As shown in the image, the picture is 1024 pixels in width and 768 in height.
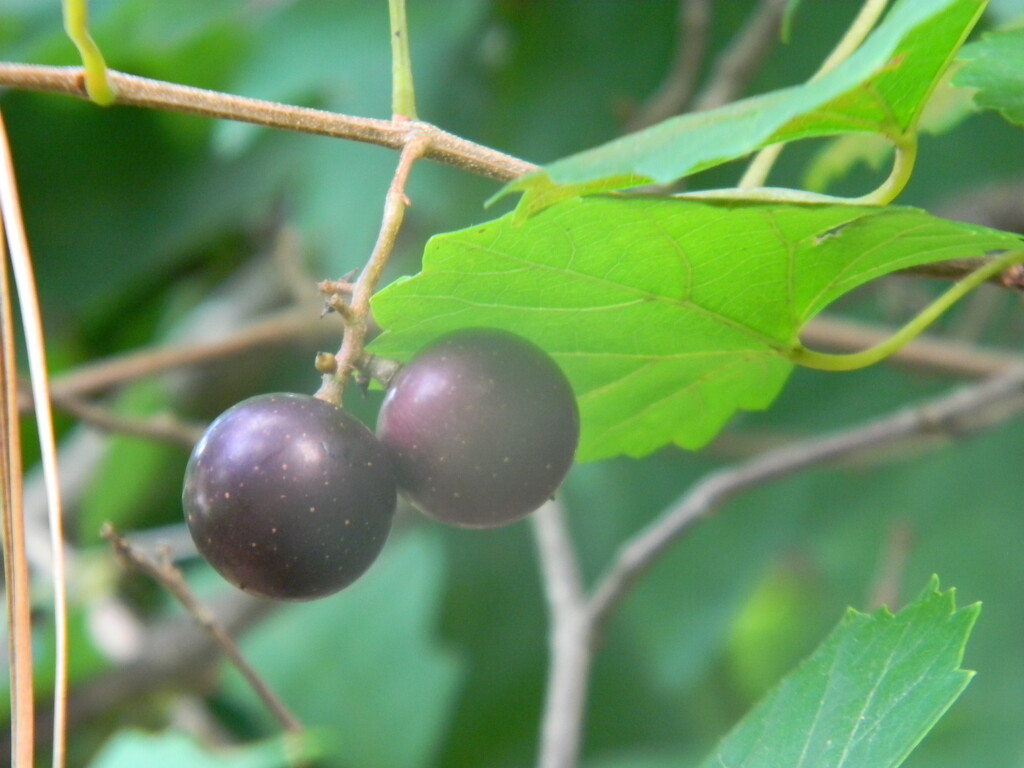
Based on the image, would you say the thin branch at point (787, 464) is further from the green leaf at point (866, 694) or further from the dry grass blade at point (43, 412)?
the dry grass blade at point (43, 412)

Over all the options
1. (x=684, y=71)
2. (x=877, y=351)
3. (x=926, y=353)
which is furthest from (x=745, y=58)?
(x=877, y=351)

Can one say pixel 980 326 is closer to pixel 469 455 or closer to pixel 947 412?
pixel 947 412

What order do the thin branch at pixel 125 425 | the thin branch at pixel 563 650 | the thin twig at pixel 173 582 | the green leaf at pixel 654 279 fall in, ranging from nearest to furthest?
the green leaf at pixel 654 279 → the thin twig at pixel 173 582 → the thin branch at pixel 563 650 → the thin branch at pixel 125 425

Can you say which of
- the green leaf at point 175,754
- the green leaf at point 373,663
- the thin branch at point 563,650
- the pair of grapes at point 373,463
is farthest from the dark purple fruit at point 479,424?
the green leaf at point 373,663

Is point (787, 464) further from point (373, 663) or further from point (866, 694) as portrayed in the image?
point (373, 663)

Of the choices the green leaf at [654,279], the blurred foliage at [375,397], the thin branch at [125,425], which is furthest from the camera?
the blurred foliage at [375,397]

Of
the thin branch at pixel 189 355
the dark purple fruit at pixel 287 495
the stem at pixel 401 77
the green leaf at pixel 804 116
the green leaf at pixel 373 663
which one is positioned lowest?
the green leaf at pixel 373 663

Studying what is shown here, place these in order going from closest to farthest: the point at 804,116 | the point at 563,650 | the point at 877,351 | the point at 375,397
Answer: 1. the point at 804,116
2. the point at 877,351
3. the point at 563,650
4. the point at 375,397
